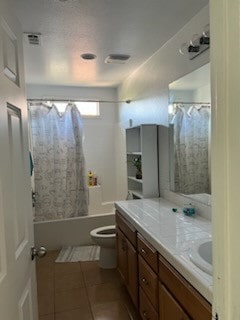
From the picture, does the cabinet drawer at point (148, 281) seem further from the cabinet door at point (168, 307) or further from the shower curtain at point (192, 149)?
the shower curtain at point (192, 149)

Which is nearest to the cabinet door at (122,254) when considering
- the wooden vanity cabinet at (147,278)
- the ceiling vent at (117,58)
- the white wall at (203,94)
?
the wooden vanity cabinet at (147,278)

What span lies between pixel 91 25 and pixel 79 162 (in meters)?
2.06

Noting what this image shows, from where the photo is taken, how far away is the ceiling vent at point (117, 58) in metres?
2.72

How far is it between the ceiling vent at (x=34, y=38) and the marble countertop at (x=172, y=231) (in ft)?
5.55

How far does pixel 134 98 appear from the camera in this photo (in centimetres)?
348

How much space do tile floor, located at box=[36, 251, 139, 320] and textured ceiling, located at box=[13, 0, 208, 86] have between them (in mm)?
2375

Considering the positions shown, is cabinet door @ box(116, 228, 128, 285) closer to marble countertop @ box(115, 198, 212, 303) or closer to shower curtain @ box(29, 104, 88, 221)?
marble countertop @ box(115, 198, 212, 303)

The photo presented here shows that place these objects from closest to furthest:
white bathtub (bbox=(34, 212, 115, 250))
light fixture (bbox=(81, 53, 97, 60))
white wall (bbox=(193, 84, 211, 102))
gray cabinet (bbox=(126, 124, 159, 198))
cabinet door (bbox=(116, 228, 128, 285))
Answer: white wall (bbox=(193, 84, 211, 102)), cabinet door (bbox=(116, 228, 128, 285)), light fixture (bbox=(81, 53, 97, 60)), gray cabinet (bbox=(126, 124, 159, 198)), white bathtub (bbox=(34, 212, 115, 250))

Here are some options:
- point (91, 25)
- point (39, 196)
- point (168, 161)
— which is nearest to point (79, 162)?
point (39, 196)

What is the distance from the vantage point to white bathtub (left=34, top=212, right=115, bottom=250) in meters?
3.52

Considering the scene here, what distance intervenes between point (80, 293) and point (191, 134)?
73.2 inches

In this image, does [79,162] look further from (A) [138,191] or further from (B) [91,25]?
(B) [91,25]

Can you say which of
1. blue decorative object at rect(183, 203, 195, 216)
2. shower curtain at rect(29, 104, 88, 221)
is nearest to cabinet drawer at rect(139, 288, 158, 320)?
Answer: blue decorative object at rect(183, 203, 195, 216)

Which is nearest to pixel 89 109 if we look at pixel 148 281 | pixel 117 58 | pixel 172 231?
pixel 117 58
